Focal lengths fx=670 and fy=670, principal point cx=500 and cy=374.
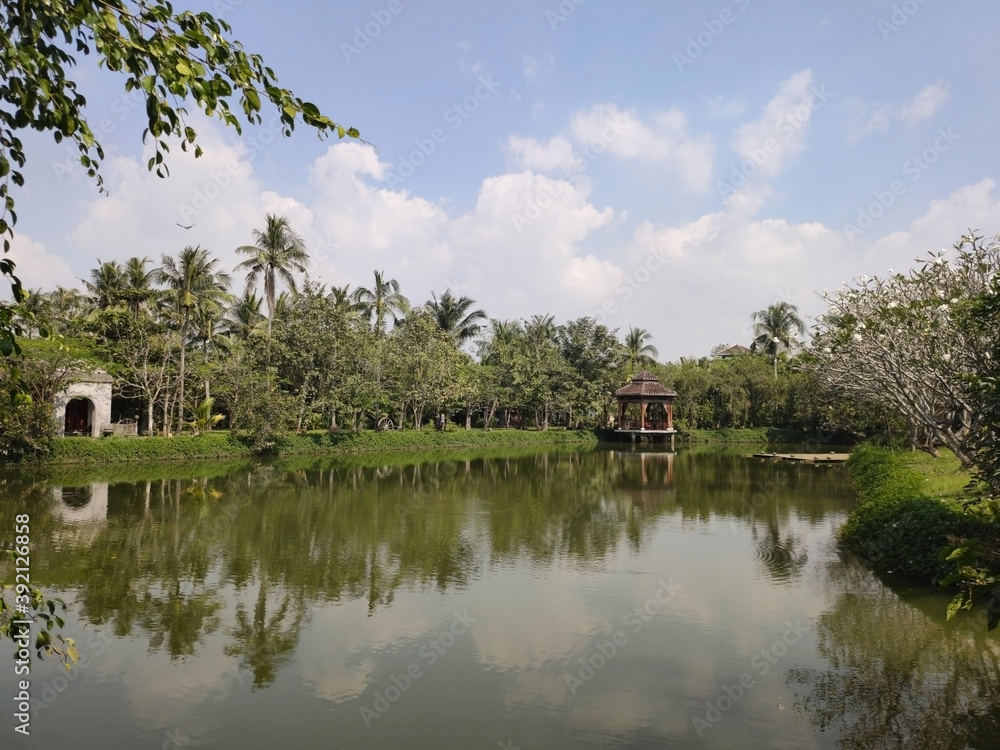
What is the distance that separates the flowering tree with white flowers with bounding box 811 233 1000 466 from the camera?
12344 millimetres

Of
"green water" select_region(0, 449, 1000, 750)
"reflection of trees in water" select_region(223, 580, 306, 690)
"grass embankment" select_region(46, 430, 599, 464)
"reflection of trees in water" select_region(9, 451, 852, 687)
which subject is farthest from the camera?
"grass embankment" select_region(46, 430, 599, 464)

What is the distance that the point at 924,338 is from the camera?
43.1ft

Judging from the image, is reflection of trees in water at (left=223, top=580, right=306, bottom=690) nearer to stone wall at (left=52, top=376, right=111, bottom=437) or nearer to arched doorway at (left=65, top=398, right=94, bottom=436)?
stone wall at (left=52, top=376, right=111, bottom=437)

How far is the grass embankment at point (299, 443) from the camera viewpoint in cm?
2572

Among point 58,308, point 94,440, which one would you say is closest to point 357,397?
point 94,440

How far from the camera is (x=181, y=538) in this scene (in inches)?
525

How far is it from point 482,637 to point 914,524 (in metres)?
7.58

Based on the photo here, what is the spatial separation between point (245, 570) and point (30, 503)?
9093mm

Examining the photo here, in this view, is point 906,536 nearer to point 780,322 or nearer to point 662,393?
point 662,393

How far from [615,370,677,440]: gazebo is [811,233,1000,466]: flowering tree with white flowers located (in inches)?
1098

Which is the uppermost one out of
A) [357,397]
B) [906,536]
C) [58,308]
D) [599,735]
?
[58,308]

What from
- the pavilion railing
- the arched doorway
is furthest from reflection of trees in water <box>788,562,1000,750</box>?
the pavilion railing

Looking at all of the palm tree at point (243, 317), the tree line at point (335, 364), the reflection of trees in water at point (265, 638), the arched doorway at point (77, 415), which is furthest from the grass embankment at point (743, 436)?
the reflection of trees in water at point (265, 638)

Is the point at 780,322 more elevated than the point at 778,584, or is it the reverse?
the point at 780,322
